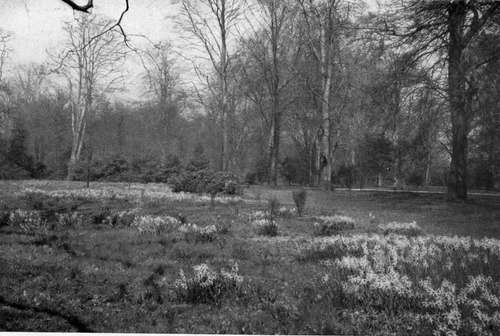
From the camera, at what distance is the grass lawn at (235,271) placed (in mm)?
2803

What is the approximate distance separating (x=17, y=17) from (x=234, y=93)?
345 cm

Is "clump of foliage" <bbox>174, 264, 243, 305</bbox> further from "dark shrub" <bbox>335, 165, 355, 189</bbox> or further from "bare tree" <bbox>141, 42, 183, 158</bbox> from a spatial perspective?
"dark shrub" <bbox>335, 165, 355, 189</bbox>

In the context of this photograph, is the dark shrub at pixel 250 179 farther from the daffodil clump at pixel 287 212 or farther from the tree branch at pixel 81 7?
the tree branch at pixel 81 7

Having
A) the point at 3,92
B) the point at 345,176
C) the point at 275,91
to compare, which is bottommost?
the point at 345,176

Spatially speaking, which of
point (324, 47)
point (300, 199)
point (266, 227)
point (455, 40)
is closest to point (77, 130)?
point (266, 227)

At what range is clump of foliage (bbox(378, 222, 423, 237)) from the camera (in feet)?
12.4

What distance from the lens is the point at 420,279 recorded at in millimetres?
2982

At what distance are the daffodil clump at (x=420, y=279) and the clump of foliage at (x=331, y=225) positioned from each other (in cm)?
17

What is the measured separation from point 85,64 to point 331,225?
3.15 m

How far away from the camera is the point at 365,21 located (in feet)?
15.7

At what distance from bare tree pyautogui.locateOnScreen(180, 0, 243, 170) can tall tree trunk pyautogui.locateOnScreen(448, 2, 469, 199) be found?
2.64 meters

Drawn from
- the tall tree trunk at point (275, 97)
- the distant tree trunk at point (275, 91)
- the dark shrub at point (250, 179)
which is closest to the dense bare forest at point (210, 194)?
the dark shrub at point (250, 179)

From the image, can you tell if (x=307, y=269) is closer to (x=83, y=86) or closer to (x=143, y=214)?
(x=143, y=214)

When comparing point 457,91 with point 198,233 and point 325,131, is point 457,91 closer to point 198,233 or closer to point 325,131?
point 198,233
